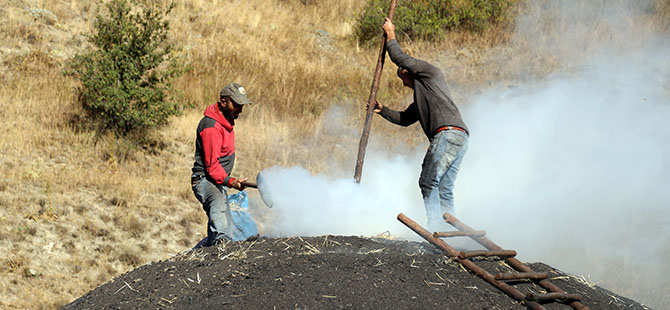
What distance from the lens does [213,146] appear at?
5.43 meters

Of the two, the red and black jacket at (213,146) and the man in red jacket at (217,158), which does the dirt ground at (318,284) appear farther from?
the red and black jacket at (213,146)

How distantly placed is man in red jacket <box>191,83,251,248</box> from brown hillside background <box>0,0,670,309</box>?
2.43m

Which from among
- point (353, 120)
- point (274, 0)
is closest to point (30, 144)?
point (353, 120)

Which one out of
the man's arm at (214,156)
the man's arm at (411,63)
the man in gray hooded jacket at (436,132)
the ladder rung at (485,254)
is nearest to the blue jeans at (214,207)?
the man's arm at (214,156)

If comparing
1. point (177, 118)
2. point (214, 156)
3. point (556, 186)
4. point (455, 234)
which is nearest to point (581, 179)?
point (556, 186)

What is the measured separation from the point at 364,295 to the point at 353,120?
8.61m

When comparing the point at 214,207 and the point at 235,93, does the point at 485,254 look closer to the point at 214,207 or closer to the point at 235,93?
the point at 214,207

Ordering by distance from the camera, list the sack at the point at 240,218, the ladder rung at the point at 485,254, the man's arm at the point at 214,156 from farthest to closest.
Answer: the sack at the point at 240,218
the man's arm at the point at 214,156
the ladder rung at the point at 485,254

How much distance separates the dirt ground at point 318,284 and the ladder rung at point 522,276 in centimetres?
7

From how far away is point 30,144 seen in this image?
356 inches

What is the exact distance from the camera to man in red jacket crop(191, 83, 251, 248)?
5473 millimetres

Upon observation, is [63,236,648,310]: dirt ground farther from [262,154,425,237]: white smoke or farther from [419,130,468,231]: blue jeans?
[262,154,425,237]: white smoke

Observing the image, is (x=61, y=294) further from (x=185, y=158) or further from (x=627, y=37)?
(x=627, y=37)

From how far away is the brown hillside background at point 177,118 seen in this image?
7621 millimetres
